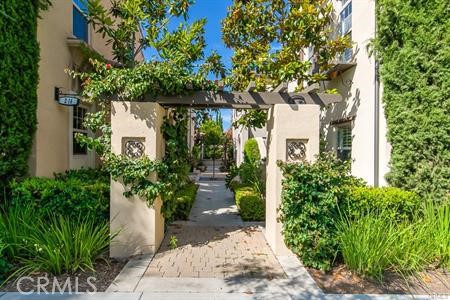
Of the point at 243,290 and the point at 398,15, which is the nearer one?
the point at 243,290

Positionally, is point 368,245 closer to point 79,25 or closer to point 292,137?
point 292,137

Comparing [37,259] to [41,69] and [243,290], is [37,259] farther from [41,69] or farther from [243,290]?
[41,69]

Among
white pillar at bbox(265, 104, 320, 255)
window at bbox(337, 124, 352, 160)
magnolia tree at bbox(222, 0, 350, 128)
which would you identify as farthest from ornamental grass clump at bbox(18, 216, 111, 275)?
window at bbox(337, 124, 352, 160)

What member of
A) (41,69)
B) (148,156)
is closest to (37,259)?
(148,156)

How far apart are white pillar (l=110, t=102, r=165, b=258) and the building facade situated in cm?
250

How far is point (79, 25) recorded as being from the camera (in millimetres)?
8594

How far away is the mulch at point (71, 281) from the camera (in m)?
4.09

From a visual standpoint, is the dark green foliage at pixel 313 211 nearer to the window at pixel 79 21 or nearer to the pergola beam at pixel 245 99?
the pergola beam at pixel 245 99

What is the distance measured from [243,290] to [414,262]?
2694 millimetres

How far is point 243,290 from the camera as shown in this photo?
13.6ft

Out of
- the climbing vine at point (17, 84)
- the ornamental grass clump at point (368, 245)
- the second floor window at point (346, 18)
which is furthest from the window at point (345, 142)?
the climbing vine at point (17, 84)

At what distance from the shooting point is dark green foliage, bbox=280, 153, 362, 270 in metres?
4.89

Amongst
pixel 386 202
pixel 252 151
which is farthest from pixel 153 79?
pixel 252 151

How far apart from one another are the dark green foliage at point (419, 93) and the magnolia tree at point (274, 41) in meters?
1.88
